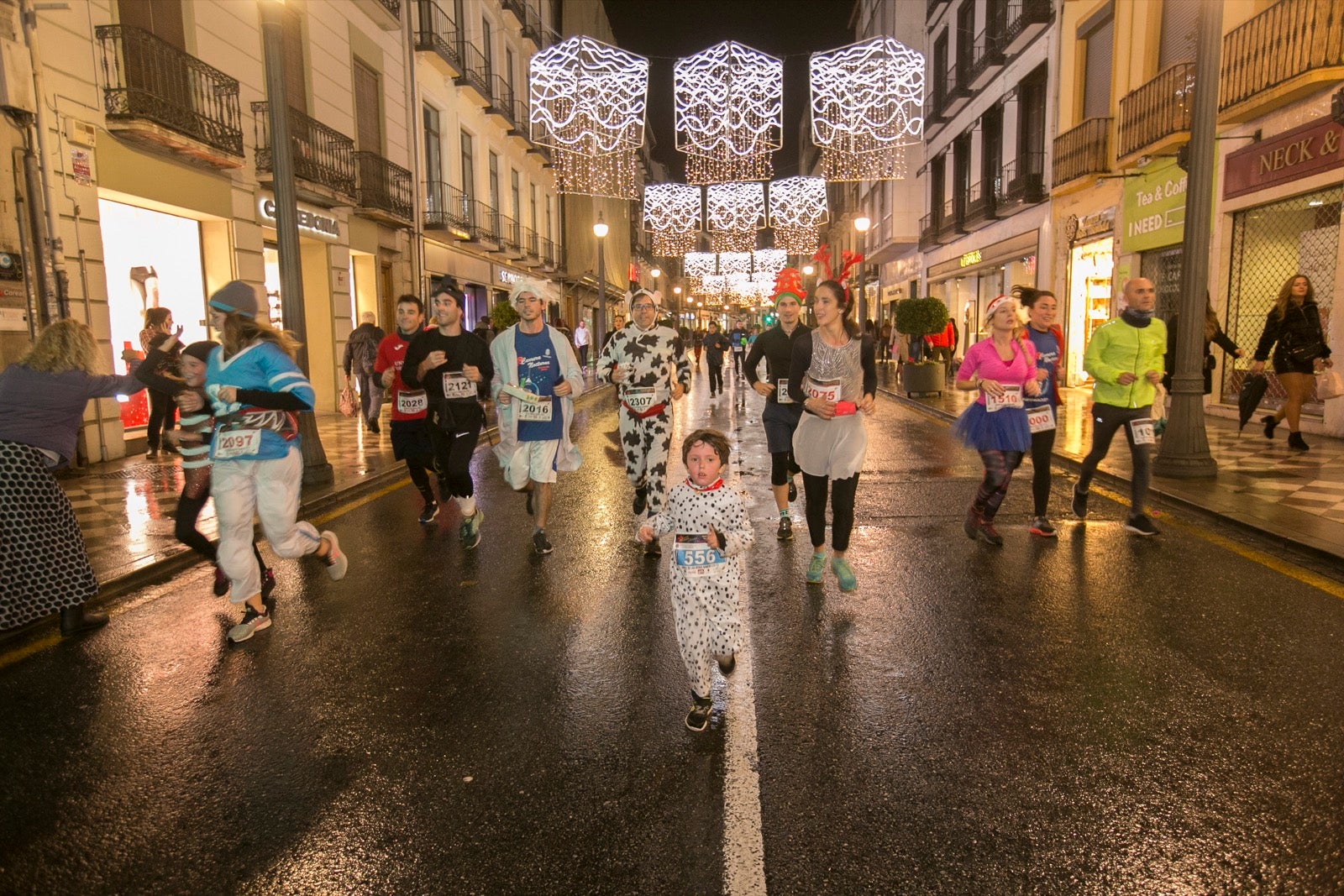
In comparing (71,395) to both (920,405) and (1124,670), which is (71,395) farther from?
(920,405)

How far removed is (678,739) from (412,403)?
4435 millimetres

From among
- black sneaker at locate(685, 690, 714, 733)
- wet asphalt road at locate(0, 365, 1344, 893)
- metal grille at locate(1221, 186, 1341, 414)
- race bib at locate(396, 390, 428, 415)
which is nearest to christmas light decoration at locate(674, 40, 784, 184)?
metal grille at locate(1221, 186, 1341, 414)

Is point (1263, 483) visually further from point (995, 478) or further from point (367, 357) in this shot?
point (367, 357)

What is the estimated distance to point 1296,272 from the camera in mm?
12383

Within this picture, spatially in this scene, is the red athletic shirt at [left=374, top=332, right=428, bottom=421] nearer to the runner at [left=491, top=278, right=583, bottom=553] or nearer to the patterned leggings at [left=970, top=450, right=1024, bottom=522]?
the runner at [left=491, top=278, right=583, bottom=553]

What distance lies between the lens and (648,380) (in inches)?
243

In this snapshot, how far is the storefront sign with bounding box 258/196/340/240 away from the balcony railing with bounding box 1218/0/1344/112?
1500 cm

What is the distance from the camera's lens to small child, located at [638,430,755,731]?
3.30m

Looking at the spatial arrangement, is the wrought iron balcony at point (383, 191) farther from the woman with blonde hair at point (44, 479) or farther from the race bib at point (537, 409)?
the woman with blonde hair at point (44, 479)

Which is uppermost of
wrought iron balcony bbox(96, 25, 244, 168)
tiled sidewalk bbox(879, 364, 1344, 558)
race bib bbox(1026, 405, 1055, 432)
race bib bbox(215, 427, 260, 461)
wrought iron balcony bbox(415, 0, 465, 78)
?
wrought iron balcony bbox(415, 0, 465, 78)

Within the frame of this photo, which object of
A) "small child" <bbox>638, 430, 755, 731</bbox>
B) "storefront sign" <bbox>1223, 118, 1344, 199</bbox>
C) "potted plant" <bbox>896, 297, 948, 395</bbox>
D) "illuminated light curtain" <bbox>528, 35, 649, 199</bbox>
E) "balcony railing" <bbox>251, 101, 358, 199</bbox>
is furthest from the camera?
"potted plant" <bbox>896, 297, 948, 395</bbox>

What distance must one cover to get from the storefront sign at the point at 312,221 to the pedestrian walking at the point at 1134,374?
13.2 metres

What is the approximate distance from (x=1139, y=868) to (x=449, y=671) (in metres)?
2.86

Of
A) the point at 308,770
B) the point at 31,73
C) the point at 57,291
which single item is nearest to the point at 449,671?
the point at 308,770
